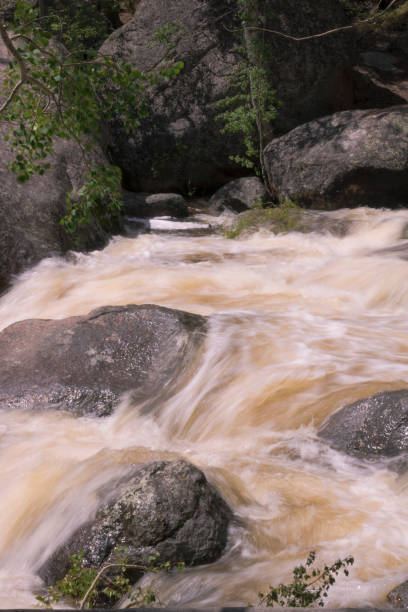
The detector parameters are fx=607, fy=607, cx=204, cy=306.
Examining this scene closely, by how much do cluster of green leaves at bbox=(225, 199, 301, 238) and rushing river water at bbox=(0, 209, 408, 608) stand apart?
1909 mm

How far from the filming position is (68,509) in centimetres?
354

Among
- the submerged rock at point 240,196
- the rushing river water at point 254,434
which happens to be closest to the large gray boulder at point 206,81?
the submerged rock at point 240,196

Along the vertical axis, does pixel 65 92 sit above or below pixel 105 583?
above

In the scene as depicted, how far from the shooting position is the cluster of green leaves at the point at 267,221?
32.1 feet

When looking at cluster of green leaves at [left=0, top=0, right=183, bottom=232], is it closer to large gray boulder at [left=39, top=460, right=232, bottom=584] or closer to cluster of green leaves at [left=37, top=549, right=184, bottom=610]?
large gray boulder at [left=39, top=460, right=232, bottom=584]

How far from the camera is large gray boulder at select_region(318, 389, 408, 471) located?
3816mm

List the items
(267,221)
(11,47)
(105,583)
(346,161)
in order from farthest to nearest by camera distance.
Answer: (346,161) → (267,221) → (11,47) → (105,583)

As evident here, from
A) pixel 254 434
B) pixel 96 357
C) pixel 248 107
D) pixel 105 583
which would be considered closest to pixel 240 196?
pixel 248 107

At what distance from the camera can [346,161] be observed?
402 inches

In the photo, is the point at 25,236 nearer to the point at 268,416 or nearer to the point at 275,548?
the point at 268,416

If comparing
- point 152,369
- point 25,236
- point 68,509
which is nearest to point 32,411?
point 152,369

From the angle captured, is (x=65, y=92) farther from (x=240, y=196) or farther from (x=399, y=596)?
(x=240, y=196)

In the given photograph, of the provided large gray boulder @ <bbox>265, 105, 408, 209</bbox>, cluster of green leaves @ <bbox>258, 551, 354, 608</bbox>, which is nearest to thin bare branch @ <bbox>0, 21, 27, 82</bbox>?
cluster of green leaves @ <bbox>258, 551, 354, 608</bbox>

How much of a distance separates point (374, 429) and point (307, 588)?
1422 millimetres
